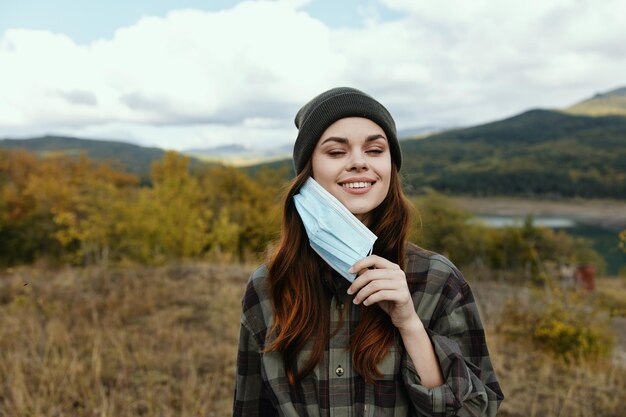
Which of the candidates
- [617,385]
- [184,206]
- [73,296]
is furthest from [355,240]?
[184,206]

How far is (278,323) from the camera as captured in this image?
1.49 meters

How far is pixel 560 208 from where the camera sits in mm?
88312

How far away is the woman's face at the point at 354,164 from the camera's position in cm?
143

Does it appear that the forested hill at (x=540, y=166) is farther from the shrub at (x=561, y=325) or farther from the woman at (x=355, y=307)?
the woman at (x=355, y=307)

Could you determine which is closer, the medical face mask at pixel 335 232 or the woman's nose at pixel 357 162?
the medical face mask at pixel 335 232

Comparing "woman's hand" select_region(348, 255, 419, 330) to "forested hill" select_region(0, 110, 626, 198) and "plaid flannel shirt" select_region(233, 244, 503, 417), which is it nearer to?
"plaid flannel shirt" select_region(233, 244, 503, 417)

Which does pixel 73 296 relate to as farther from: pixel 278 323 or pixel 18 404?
pixel 278 323

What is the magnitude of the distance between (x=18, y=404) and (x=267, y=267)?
2682 mm

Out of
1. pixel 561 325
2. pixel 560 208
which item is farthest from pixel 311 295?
pixel 560 208

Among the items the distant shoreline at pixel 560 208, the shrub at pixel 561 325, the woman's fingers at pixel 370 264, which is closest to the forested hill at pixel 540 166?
the distant shoreline at pixel 560 208

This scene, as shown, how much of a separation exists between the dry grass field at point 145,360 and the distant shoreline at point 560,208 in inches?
2938

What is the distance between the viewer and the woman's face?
1.43 metres

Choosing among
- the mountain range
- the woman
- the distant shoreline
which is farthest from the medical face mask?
the distant shoreline

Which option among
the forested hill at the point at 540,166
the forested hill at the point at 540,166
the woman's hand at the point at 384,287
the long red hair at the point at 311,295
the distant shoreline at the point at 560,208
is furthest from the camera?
the forested hill at the point at 540,166
